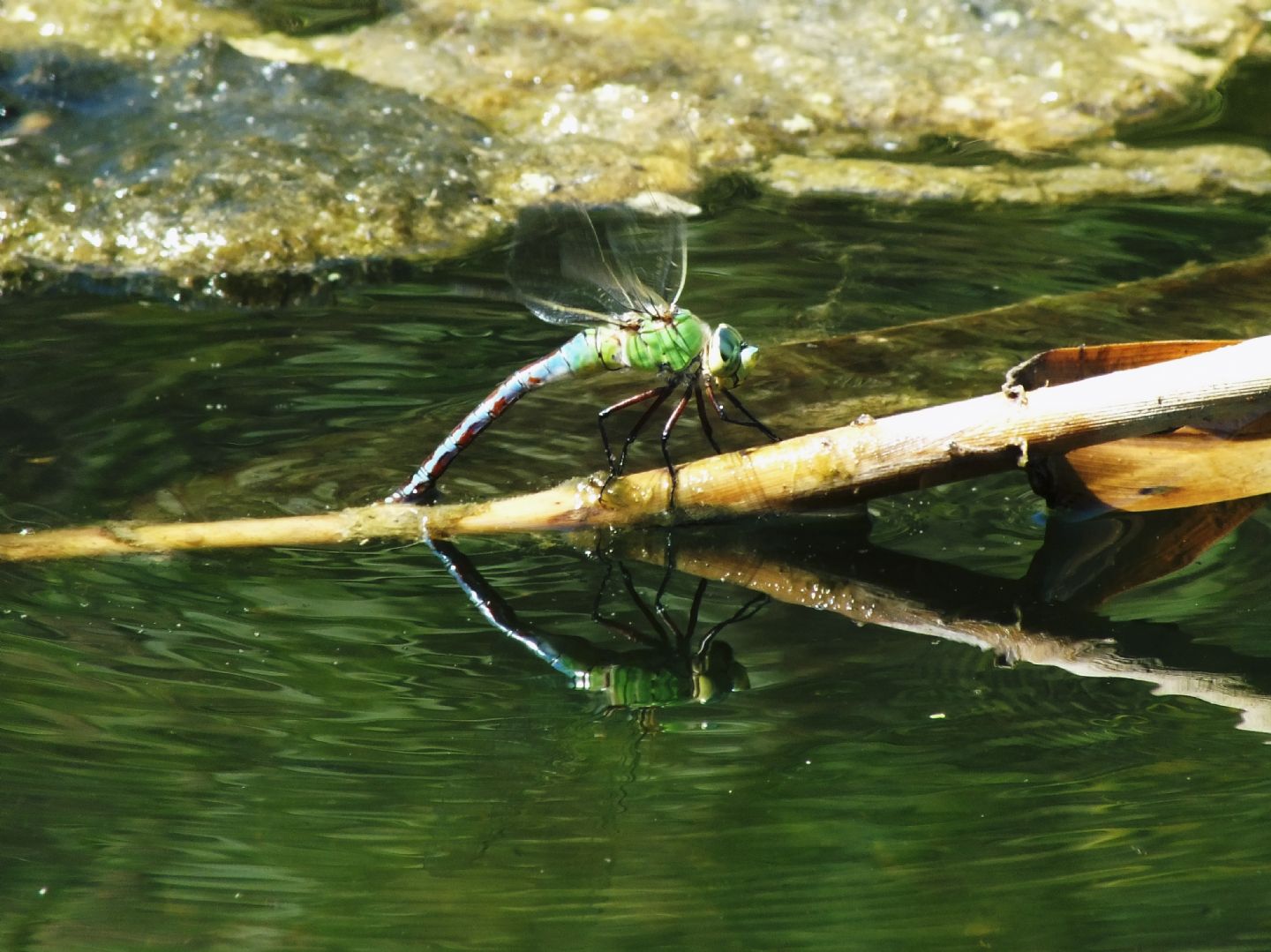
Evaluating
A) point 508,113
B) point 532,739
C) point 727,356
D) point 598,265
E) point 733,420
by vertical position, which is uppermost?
point 508,113

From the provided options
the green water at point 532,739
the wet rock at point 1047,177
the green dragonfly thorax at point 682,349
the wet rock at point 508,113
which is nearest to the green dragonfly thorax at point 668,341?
the green dragonfly thorax at point 682,349

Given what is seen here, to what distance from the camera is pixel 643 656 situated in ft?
7.56

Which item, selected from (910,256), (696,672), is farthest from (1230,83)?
(696,672)

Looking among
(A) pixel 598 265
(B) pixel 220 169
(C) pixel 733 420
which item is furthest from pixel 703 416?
(B) pixel 220 169

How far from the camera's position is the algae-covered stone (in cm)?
392

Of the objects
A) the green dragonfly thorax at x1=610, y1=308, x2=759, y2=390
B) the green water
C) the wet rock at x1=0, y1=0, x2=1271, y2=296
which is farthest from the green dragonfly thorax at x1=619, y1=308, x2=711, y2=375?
the wet rock at x1=0, y1=0, x2=1271, y2=296

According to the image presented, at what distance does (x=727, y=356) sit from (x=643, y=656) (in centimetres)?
61

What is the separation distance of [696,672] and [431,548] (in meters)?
0.62

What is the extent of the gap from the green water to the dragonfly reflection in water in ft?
0.10

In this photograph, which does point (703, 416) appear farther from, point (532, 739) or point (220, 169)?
point (220, 169)

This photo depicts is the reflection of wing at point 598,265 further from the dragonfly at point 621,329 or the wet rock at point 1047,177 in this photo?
the wet rock at point 1047,177

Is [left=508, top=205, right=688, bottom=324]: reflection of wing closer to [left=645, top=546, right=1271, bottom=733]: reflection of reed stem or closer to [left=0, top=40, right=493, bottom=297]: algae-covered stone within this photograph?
[left=645, top=546, right=1271, bottom=733]: reflection of reed stem

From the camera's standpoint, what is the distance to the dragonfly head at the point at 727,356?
2.62 m

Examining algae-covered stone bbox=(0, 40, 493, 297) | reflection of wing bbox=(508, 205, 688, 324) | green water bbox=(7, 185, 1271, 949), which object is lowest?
green water bbox=(7, 185, 1271, 949)
